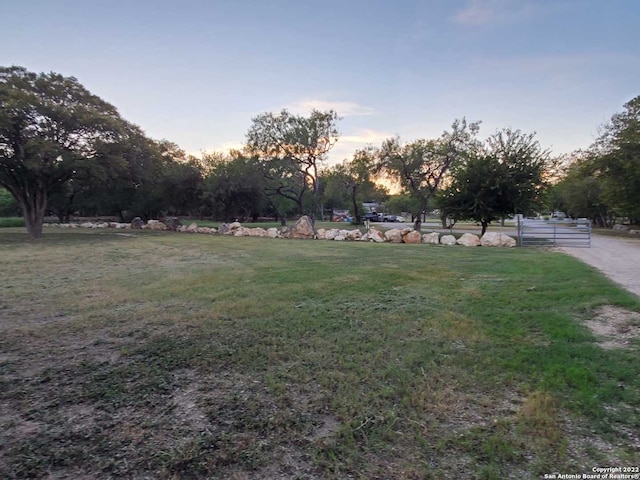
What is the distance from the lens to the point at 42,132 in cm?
1589

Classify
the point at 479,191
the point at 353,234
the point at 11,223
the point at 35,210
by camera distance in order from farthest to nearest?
the point at 11,223
the point at 353,234
the point at 35,210
the point at 479,191

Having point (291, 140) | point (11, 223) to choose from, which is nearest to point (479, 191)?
point (291, 140)

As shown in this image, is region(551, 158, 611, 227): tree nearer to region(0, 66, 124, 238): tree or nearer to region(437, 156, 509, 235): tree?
region(437, 156, 509, 235): tree

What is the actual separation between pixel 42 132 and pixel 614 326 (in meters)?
20.3

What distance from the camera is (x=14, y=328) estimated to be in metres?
4.37

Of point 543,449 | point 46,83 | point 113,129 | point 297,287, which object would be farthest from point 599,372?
point 46,83

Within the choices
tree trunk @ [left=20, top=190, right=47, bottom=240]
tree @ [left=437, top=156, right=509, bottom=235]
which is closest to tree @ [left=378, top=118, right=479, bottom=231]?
tree @ [left=437, top=156, right=509, bottom=235]

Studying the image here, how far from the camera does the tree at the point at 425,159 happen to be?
23.2 metres

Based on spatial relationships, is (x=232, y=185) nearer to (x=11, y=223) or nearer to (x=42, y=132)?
(x=42, y=132)

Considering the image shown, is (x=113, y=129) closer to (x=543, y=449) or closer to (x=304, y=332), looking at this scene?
(x=304, y=332)

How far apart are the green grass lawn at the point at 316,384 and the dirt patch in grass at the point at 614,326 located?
112 mm

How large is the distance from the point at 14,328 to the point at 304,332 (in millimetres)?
3523

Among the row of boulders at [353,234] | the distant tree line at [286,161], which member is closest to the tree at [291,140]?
the distant tree line at [286,161]

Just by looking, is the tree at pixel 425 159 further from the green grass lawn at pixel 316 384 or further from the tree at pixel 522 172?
the green grass lawn at pixel 316 384
